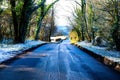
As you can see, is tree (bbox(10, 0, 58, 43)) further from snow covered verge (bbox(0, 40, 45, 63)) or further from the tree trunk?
snow covered verge (bbox(0, 40, 45, 63))

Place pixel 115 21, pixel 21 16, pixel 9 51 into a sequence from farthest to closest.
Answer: pixel 21 16
pixel 115 21
pixel 9 51

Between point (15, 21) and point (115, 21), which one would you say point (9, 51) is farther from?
point (15, 21)

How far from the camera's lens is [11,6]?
37250mm

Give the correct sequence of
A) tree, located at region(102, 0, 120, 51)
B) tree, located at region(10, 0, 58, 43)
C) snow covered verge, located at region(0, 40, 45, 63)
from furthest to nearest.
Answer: tree, located at region(10, 0, 58, 43) → tree, located at region(102, 0, 120, 51) → snow covered verge, located at region(0, 40, 45, 63)

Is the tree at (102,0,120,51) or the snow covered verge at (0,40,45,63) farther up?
the tree at (102,0,120,51)

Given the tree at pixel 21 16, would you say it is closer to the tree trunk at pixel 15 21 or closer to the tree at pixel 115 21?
the tree trunk at pixel 15 21

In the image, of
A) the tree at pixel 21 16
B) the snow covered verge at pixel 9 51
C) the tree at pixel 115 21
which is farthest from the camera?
the tree at pixel 21 16

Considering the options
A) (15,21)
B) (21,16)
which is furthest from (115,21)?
(15,21)

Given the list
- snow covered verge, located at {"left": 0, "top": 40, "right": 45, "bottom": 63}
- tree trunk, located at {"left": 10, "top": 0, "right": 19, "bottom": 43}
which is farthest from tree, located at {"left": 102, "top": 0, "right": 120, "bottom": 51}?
tree trunk, located at {"left": 10, "top": 0, "right": 19, "bottom": 43}

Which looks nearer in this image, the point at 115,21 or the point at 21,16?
the point at 115,21

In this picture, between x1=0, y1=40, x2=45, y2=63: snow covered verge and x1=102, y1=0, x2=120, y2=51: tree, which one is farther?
x1=102, y1=0, x2=120, y2=51: tree

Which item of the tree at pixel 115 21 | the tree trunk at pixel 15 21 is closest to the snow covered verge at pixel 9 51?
the tree at pixel 115 21

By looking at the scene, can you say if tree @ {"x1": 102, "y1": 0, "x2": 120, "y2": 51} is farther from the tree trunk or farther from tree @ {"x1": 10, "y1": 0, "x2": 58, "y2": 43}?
the tree trunk

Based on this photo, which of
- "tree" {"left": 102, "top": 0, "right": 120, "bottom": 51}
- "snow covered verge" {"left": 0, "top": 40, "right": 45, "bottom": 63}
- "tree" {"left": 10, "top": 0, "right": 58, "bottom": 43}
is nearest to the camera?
"snow covered verge" {"left": 0, "top": 40, "right": 45, "bottom": 63}
